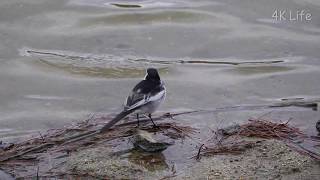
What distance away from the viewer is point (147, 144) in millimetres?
5941

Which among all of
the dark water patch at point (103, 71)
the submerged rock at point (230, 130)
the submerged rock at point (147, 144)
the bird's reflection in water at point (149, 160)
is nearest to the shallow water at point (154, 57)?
the dark water patch at point (103, 71)

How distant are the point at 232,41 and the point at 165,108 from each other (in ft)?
8.04

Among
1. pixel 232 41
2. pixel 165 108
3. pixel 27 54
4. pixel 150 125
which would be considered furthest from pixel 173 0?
pixel 150 125

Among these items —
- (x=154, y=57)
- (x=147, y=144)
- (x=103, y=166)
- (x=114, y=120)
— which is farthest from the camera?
(x=154, y=57)

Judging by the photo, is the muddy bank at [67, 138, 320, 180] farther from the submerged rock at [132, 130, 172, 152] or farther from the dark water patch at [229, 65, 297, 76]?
the dark water patch at [229, 65, 297, 76]

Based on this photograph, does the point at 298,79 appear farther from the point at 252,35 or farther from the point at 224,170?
the point at 224,170

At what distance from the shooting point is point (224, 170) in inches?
218

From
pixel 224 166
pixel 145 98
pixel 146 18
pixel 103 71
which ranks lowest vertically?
pixel 224 166

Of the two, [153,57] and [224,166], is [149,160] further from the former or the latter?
[153,57]

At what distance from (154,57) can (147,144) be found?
334cm

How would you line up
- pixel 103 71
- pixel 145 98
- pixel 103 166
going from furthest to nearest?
1. pixel 103 71
2. pixel 145 98
3. pixel 103 166

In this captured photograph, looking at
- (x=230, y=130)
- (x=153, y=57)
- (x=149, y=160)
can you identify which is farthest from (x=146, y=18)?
(x=149, y=160)

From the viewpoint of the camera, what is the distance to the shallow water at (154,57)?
7.55 meters

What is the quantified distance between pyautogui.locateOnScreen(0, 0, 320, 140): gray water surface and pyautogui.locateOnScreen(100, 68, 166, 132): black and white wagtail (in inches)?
20.2
